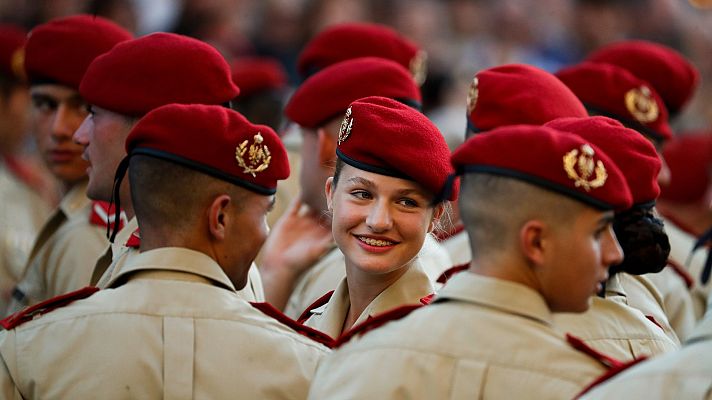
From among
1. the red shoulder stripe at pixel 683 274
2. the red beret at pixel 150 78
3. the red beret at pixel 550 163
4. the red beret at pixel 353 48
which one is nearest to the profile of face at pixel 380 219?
the red beret at pixel 150 78

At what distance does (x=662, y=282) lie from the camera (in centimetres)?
569

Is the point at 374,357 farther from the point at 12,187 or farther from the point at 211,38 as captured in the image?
the point at 211,38

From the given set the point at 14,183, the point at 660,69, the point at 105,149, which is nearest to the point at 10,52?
the point at 14,183

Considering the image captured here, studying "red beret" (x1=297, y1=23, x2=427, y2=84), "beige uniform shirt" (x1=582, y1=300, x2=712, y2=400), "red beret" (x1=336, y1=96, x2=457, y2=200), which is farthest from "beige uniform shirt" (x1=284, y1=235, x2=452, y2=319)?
"beige uniform shirt" (x1=582, y1=300, x2=712, y2=400)

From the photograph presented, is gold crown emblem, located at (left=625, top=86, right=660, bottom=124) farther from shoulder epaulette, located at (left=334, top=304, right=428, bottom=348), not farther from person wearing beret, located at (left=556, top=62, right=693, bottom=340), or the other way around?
shoulder epaulette, located at (left=334, top=304, right=428, bottom=348)

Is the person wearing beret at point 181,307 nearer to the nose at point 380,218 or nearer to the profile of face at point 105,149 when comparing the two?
the nose at point 380,218

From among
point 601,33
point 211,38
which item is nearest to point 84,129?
point 211,38

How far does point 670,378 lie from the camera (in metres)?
3.02

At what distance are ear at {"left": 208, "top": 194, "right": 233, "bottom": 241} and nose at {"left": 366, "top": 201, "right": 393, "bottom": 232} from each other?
0.56m

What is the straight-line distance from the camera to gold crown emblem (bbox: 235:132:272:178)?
402 centimetres

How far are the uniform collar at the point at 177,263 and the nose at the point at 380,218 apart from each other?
63 cm

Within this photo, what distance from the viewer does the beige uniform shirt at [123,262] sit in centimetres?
460

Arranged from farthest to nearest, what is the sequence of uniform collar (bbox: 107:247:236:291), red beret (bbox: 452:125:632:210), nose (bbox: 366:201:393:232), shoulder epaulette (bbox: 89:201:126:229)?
shoulder epaulette (bbox: 89:201:126:229)
nose (bbox: 366:201:393:232)
uniform collar (bbox: 107:247:236:291)
red beret (bbox: 452:125:632:210)

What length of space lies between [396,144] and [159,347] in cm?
108
